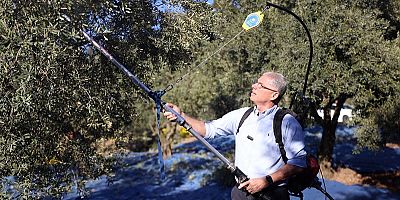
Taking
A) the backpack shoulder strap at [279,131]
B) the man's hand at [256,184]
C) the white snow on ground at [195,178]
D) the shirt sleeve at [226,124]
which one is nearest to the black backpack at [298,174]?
the backpack shoulder strap at [279,131]

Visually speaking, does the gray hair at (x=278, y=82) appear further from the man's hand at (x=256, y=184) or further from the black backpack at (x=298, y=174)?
the man's hand at (x=256, y=184)

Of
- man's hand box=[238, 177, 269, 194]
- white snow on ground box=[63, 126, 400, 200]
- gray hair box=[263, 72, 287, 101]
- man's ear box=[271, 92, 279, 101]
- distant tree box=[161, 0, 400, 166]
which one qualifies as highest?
distant tree box=[161, 0, 400, 166]

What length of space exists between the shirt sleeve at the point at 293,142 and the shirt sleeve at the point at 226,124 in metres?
0.62

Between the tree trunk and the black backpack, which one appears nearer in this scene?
the black backpack

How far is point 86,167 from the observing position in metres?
7.84

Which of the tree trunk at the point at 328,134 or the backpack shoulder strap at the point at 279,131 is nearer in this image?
the backpack shoulder strap at the point at 279,131

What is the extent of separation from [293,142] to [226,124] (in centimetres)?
82

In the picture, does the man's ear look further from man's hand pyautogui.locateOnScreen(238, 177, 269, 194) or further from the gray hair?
man's hand pyautogui.locateOnScreen(238, 177, 269, 194)

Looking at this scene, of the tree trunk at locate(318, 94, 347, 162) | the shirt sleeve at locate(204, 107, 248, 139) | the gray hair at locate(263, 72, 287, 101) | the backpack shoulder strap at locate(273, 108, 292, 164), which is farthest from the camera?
the tree trunk at locate(318, 94, 347, 162)

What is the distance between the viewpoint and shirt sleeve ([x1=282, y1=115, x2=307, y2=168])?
4.43 m

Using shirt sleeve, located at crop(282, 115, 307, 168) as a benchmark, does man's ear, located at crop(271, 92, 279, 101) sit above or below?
above

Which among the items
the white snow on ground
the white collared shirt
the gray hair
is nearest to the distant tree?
the white snow on ground

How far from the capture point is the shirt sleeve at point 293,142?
4.43 meters

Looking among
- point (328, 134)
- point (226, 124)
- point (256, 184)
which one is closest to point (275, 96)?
point (226, 124)
